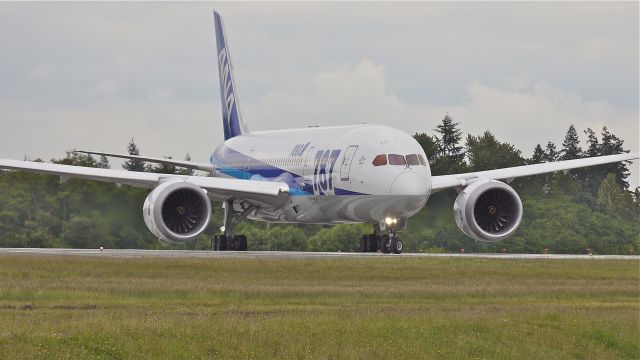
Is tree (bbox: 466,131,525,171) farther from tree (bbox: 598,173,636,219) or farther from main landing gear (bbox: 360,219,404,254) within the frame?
main landing gear (bbox: 360,219,404,254)

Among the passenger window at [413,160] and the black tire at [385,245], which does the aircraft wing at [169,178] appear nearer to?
the black tire at [385,245]

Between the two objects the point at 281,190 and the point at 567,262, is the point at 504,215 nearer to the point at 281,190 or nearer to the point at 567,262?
the point at 567,262

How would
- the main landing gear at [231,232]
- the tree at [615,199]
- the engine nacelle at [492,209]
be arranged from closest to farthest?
the engine nacelle at [492,209] < the main landing gear at [231,232] < the tree at [615,199]

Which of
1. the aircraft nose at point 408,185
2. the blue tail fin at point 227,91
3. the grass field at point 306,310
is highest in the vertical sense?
the blue tail fin at point 227,91

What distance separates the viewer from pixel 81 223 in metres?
53.2

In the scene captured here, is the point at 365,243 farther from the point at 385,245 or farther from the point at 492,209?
the point at 492,209

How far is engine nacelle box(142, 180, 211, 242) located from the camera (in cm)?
4322

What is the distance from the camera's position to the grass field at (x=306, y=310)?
2316cm

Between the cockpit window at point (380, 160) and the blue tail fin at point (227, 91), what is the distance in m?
17.2

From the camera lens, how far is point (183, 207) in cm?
4441

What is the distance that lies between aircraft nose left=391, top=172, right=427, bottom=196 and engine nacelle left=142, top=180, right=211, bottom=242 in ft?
21.2

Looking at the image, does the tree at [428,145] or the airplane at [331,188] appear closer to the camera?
the airplane at [331,188]

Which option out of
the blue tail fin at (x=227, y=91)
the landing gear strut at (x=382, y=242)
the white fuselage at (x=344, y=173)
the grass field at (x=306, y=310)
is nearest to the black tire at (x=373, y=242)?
the landing gear strut at (x=382, y=242)

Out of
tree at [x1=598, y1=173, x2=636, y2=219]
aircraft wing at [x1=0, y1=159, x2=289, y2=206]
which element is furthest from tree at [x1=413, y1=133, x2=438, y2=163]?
aircraft wing at [x1=0, y1=159, x2=289, y2=206]
